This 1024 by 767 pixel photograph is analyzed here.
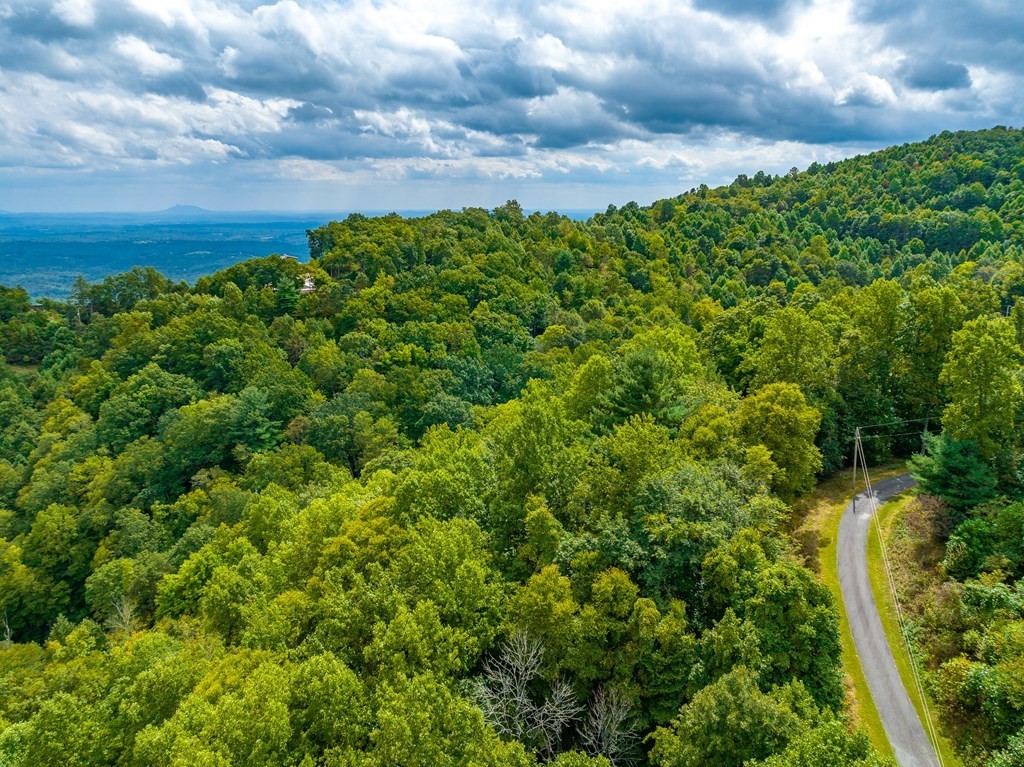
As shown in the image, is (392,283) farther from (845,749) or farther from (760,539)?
(845,749)

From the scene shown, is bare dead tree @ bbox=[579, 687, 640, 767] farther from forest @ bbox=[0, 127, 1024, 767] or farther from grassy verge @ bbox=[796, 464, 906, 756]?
grassy verge @ bbox=[796, 464, 906, 756]

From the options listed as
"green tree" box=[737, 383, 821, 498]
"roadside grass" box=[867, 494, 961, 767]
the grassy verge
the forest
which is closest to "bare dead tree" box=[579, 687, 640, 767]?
the forest

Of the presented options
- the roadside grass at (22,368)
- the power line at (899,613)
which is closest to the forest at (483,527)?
the power line at (899,613)

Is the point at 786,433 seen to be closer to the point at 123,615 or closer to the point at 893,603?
the point at 893,603

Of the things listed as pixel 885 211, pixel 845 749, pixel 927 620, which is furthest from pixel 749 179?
pixel 845 749

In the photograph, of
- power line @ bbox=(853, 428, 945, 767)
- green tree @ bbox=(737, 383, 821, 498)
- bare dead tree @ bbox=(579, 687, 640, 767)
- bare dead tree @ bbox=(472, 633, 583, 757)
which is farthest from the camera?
green tree @ bbox=(737, 383, 821, 498)
